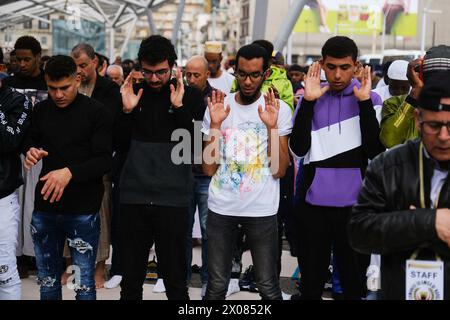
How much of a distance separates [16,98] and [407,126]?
236cm

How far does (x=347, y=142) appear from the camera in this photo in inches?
179

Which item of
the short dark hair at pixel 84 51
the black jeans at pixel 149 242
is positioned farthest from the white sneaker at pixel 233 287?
the short dark hair at pixel 84 51

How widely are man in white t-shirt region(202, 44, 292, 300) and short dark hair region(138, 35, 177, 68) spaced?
419 millimetres

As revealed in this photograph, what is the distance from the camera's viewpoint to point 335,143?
4551 millimetres

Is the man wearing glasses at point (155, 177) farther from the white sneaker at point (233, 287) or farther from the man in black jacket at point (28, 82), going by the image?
the man in black jacket at point (28, 82)

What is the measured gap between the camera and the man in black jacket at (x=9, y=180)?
4625 millimetres

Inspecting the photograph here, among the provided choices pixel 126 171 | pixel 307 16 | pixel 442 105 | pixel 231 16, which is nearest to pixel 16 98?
pixel 126 171

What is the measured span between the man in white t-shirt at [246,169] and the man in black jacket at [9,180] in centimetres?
116

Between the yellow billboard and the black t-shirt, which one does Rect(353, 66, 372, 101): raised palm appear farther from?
the yellow billboard

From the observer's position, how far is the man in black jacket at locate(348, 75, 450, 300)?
8.73 ft

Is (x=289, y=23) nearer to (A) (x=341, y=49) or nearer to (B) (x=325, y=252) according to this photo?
(A) (x=341, y=49)

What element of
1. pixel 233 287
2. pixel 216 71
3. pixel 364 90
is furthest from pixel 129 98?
pixel 216 71

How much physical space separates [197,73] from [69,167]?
84.0 inches
